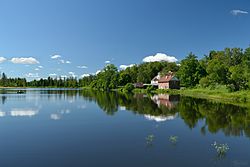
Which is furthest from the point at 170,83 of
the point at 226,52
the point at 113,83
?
the point at 113,83

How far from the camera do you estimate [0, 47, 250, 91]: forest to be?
50.2 meters

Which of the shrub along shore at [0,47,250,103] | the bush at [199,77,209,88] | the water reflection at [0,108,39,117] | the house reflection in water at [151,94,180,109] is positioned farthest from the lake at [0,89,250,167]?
the bush at [199,77,209,88]

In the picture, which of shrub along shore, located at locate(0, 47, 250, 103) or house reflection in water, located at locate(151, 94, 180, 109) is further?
shrub along shore, located at locate(0, 47, 250, 103)

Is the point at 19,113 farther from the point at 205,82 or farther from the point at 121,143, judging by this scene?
the point at 205,82

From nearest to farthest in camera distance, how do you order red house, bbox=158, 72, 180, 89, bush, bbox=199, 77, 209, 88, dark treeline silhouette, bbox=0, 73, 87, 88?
bush, bbox=199, 77, 209, 88 → red house, bbox=158, 72, 180, 89 → dark treeline silhouette, bbox=0, 73, 87, 88

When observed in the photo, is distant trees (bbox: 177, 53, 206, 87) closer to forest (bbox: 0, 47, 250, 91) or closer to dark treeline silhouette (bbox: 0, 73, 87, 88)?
forest (bbox: 0, 47, 250, 91)

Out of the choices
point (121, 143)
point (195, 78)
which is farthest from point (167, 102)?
point (195, 78)

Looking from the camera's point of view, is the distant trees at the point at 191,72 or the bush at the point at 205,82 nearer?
the bush at the point at 205,82

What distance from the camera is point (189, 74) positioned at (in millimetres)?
72875

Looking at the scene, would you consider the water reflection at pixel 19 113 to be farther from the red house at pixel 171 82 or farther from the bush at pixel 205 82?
the red house at pixel 171 82

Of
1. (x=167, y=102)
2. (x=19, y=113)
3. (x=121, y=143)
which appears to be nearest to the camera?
(x=121, y=143)

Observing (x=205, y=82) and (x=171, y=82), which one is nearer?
(x=205, y=82)

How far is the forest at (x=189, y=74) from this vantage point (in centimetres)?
5022

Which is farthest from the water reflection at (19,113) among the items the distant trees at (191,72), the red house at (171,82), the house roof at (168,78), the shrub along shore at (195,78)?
the house roof at (168,78)
